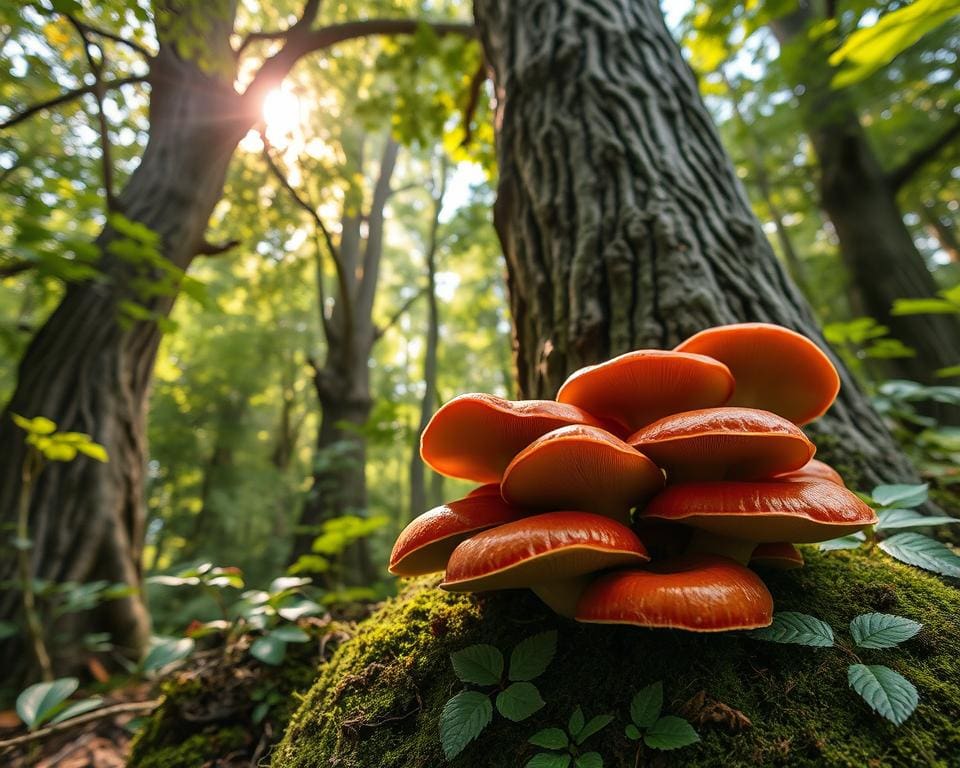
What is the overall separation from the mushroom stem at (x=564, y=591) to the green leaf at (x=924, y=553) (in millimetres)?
779

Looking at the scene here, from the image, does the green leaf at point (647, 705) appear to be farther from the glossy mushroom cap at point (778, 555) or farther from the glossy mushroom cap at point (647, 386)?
the glossy mushroom cap at point (647, 386)

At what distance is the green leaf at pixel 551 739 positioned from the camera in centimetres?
81

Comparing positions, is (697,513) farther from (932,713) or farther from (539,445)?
(932,713)

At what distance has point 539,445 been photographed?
3.13ft

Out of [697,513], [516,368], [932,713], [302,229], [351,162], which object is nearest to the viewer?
[932,713]

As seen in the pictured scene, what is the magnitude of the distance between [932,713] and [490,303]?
1621cm

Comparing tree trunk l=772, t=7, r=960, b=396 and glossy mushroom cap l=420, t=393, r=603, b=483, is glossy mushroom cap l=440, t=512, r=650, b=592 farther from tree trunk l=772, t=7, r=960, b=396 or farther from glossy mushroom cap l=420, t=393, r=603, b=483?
tree trunk l=772, t=7, r=960, b=396

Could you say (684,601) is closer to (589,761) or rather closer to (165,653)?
(589,761)

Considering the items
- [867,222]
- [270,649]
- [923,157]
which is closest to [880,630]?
[270,649]

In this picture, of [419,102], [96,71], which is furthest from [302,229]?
[96,71]

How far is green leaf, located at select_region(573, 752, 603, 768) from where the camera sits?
0.77 meters

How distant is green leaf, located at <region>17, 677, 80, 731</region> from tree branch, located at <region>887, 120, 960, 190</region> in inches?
354

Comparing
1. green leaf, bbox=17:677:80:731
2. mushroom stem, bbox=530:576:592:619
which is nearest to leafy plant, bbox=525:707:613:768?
mushroom stem, bbox=530:576:592:619

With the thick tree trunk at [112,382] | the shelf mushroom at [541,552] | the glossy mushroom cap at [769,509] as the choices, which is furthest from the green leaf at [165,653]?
the thick tree trunk at [112,382]
